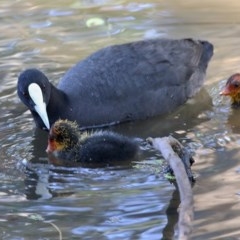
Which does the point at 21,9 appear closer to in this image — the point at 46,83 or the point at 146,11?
the point at 146,11

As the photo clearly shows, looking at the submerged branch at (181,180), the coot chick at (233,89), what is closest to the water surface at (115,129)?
the coot chick at (233,89)

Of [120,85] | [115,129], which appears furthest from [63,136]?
[120,85]

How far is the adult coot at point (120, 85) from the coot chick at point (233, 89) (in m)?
0.48

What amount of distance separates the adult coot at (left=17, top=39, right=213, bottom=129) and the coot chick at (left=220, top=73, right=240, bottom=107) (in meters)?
0.48

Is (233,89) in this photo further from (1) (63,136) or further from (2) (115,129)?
(1) (63,136)

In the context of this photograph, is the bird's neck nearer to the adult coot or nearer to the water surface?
the adult coot

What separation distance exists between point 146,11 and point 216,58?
6.26ft

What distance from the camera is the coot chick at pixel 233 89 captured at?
673 centimetres

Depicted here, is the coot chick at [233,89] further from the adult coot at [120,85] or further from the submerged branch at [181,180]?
the submerged branch at [181,180]

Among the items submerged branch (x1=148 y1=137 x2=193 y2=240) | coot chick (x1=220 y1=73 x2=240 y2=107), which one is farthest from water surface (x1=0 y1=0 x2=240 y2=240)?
submerged branch (x1=148 y1=137 x2=193 y2=240)

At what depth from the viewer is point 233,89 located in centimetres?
673

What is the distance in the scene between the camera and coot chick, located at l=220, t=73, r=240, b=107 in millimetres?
6730

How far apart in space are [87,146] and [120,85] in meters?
1.19

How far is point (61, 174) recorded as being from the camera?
5.55 meters
